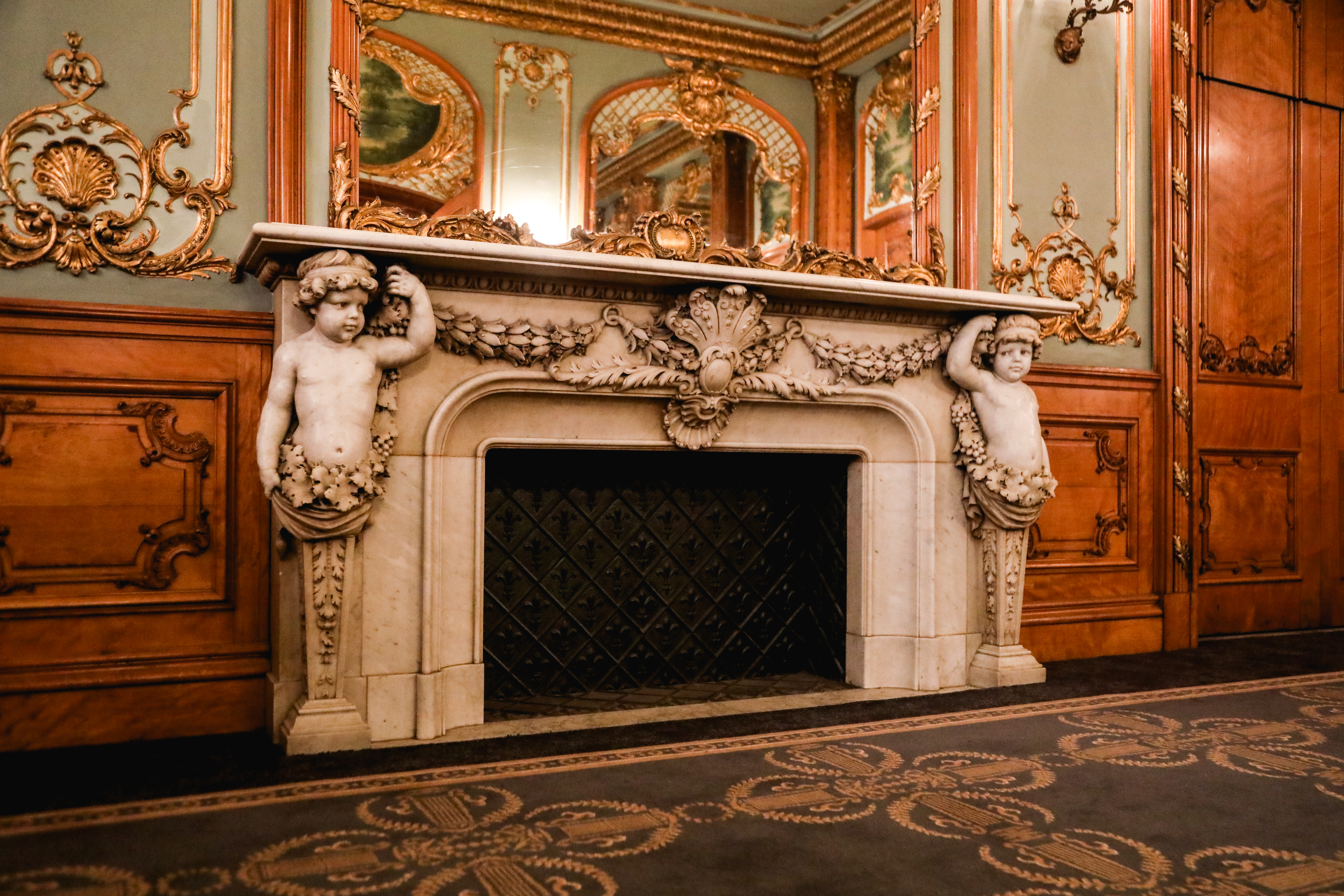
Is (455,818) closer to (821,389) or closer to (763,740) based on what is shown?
(763,740)

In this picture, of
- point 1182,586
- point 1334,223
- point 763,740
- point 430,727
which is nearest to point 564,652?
point 430,727

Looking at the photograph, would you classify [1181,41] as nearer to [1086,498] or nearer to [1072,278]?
[1072,278]

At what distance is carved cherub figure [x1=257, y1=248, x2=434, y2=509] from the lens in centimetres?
287

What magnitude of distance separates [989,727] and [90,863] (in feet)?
8.22

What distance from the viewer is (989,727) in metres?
3.25

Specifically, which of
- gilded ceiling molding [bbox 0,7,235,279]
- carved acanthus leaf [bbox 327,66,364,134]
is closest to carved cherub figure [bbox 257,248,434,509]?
gilded ceiling molding [bbox 0,7,235,279]

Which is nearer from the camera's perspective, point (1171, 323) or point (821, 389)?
point (821, 389)

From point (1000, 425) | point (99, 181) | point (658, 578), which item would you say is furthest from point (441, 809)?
point (1000, 425)

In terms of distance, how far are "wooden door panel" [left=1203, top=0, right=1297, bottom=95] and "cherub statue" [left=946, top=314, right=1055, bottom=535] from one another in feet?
8.20

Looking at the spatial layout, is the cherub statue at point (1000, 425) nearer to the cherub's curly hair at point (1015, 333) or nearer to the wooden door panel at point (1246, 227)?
the cherub's curly hair at point (1015, 333)

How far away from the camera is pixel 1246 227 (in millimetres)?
5281

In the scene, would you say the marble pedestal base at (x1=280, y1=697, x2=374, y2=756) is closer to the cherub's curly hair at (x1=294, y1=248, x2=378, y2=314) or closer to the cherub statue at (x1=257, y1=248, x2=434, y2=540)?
the cherub statue at (x1=257, y1=248, x2=434, y2=540)

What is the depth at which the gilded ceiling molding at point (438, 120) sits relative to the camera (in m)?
4.77

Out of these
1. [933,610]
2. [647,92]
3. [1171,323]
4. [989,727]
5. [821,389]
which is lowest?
[989,727]
